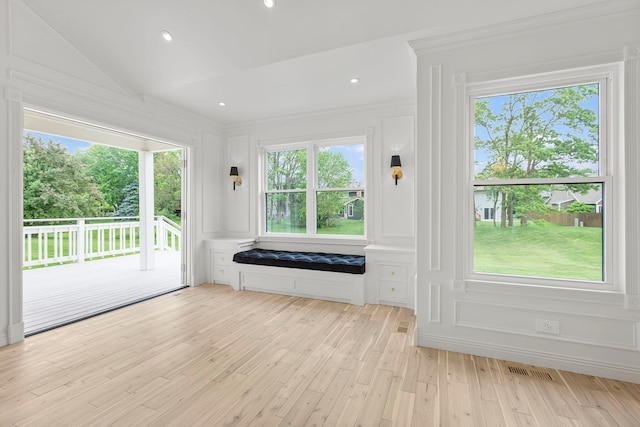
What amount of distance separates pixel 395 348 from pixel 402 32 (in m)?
2.67

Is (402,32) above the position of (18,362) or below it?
above

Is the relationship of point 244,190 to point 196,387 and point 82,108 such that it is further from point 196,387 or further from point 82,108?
point 196,387

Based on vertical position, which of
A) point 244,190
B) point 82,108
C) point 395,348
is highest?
point 82,108

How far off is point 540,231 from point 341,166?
272 centimetres

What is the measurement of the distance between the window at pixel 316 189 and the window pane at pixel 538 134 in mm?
1981

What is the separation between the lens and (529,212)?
2.47 meters

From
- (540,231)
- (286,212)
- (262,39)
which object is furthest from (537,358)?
(286,212)

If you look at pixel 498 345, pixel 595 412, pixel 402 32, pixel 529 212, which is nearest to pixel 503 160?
pixel 529 212

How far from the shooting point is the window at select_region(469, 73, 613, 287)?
2.25 meters

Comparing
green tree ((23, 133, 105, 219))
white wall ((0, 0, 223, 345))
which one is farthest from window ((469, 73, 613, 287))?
green tree ((23, 133, 105, 219))

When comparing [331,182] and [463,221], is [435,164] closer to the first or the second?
[463,221]

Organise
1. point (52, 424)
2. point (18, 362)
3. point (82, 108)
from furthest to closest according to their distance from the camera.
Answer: point (82, 108), point (18, 362), point (52, 424)

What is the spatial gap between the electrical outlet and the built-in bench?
1.81 meters

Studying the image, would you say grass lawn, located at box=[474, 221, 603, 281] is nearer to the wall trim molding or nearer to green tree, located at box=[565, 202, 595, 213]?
green tree, located at box=[565, 202, 595, 213]
